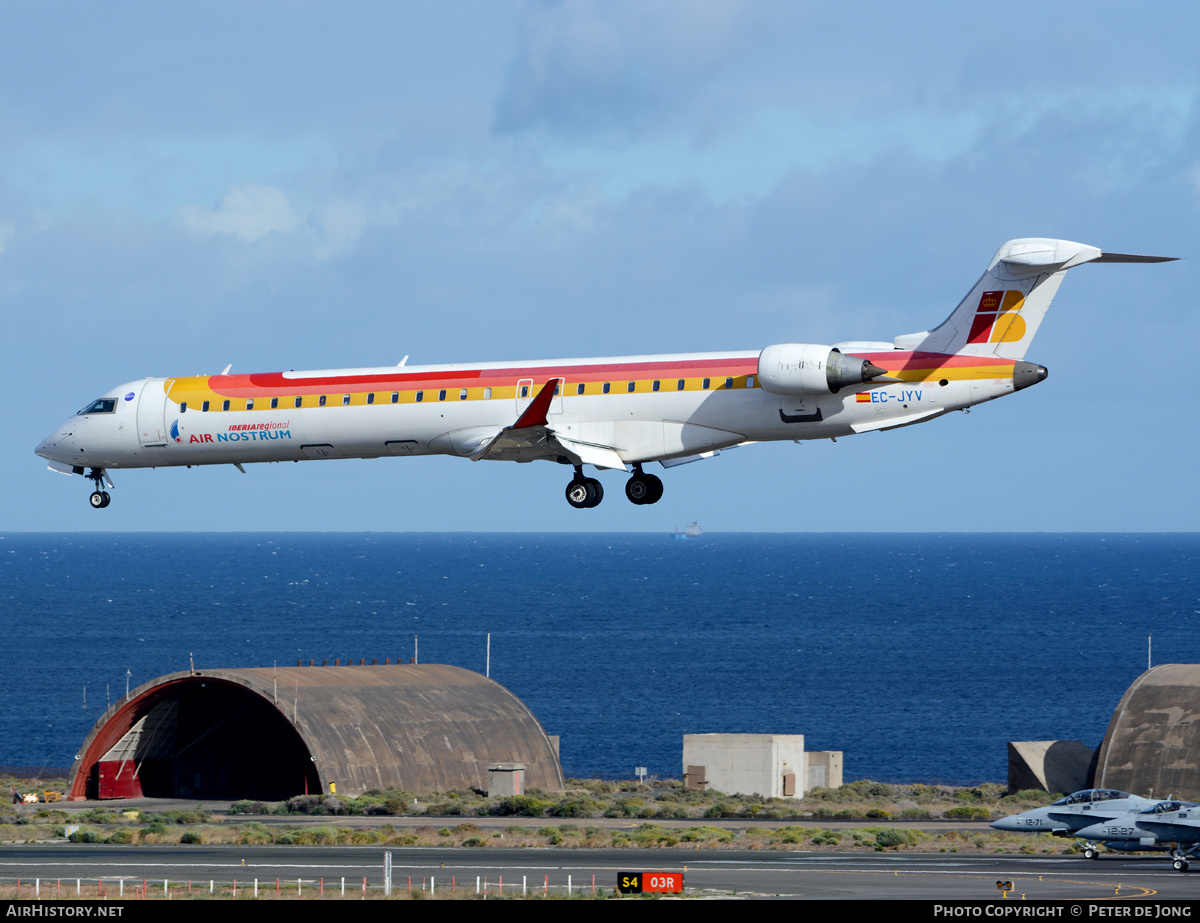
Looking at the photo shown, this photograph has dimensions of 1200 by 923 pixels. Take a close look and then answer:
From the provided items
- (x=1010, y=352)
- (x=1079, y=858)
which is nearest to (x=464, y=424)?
(x=1010, y=352)

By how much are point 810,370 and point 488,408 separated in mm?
8742

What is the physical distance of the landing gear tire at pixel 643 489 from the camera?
4325cm

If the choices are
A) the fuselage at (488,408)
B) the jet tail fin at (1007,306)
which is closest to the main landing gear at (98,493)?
the fuselage at (488,408)

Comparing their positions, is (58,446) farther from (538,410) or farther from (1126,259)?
(1126,259)

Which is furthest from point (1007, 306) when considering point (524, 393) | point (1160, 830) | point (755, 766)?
point (755, 766)

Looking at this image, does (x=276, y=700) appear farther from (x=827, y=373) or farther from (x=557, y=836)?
(x=827, y=373)

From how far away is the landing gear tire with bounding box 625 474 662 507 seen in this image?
43.2 meters

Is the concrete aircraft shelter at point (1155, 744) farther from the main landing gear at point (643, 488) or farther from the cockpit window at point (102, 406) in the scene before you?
the cockpit window at point (102, 406)

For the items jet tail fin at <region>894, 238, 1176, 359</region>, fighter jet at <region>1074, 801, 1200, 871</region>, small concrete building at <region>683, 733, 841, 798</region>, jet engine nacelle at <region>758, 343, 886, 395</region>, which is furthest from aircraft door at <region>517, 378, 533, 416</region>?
small concrete building at <region>683, 733, 841, 798</region>

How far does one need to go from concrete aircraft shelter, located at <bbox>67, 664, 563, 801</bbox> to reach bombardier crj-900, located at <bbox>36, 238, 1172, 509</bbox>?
71.6 ft

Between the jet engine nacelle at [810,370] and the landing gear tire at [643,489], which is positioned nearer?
the jet engine nacelle at [810,370]

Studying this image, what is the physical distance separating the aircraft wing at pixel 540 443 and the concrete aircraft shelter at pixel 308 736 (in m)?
25.9

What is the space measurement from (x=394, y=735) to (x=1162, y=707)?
98.0ft

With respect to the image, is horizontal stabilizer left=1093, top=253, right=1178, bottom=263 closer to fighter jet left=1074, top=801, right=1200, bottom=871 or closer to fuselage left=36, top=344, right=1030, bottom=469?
fuselage left=36, top=344, right=1030, bottom=469
